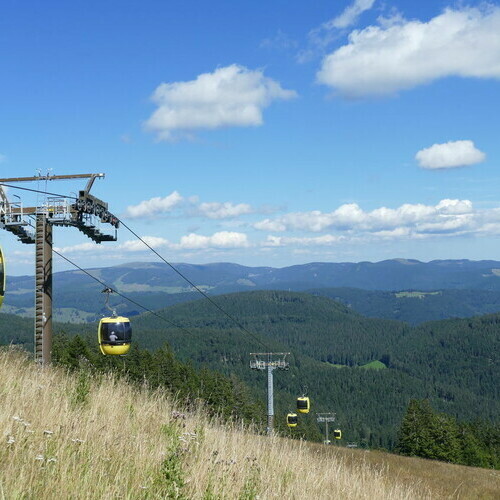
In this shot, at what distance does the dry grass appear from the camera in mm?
4719

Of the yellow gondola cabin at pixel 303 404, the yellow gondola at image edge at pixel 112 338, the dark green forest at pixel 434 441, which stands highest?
the yellow gondola at image edge at pixel 112 338

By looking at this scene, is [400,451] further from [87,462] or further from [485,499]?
[87,462]

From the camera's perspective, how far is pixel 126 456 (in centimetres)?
588

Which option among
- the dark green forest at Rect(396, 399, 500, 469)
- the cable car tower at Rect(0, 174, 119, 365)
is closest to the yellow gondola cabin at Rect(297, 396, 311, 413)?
the cable car tower at Rect(0, 174, 119, 365)

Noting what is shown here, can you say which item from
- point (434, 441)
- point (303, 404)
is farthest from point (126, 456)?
point (434, 441)

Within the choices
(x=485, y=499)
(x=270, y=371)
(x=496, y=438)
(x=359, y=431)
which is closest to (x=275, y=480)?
(x=485, y=499)

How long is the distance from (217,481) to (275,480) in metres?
1.23

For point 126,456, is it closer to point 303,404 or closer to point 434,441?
point 303,404

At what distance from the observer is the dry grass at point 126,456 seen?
472 cm

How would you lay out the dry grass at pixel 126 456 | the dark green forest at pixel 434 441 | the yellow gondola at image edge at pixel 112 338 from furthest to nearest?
1. the dark green forest at pixel 434 441
2. the yellow gondola at image edge at pixel 112 338
3. the dry grass at pixel 126 456

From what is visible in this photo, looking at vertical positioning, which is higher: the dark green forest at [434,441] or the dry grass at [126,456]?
the dry grass at [126,456]

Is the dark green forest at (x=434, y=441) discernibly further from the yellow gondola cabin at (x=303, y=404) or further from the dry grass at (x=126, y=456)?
the dry grass at (x=126, y=456)

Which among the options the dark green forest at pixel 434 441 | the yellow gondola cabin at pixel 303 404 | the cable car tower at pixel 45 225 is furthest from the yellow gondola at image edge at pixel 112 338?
the dark green forest at pixel 434 441

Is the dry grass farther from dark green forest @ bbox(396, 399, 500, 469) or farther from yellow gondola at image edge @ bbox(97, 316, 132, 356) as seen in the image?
dark green forest @ bbox(396, 399, 500, 469)
